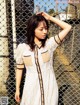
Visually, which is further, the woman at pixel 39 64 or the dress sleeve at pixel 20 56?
the dress sleeve at pixel 20 56

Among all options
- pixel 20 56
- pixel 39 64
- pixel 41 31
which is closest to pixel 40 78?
pixel 39 64

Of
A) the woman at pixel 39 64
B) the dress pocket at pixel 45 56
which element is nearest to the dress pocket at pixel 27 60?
the woman at pixel 39 64

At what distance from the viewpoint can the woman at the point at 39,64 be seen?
2.89 metres

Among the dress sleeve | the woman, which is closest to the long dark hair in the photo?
the woman

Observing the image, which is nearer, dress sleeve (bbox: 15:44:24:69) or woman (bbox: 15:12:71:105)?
woman (bbox: 15:12:71:105)

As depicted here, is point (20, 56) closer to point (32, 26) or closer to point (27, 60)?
point (27, 60)

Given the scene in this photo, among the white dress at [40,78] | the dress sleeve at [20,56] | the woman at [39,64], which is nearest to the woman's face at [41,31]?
the woman at [39,64]

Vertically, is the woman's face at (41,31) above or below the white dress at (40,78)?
above

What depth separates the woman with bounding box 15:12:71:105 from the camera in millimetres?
2889

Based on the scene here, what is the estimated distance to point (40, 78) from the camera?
2.88 m

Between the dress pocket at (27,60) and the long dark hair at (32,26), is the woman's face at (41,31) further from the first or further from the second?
the dress pocket at (27,60)

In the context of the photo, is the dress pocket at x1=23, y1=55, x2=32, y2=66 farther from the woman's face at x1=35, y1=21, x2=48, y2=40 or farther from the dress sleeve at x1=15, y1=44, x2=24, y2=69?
the woman's face at x1=35, y1=21, x2=48, y2=40

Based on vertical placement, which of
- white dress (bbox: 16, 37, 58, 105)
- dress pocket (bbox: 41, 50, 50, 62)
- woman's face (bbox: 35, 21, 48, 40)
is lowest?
white dress (bbox: 16, 37, 58, 105)

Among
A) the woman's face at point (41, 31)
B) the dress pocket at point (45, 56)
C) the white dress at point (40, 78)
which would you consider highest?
the woman's face at point (41, 31)
